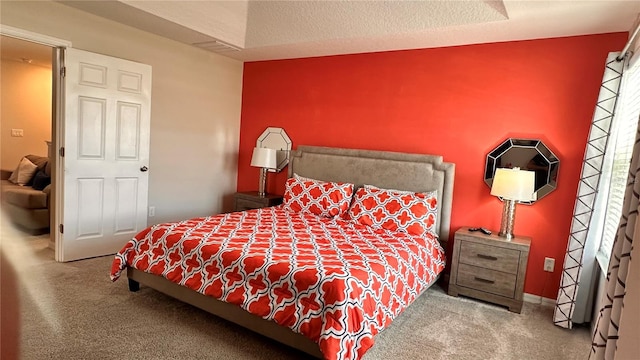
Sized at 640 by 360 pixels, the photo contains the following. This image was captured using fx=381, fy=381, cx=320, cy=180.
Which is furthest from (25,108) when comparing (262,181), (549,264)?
(549,264)

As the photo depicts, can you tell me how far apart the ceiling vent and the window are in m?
3.58

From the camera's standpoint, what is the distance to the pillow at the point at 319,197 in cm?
374

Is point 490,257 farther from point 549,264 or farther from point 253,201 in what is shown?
point 253,201

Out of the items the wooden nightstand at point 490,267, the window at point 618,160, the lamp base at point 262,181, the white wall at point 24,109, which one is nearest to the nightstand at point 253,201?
the lamp base at point 262,181

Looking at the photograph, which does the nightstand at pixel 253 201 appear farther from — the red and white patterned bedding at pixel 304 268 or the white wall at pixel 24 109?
the white wall at pixel 24 109

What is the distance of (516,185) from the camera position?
3035 millimetres

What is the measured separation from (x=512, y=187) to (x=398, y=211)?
930 millimetres

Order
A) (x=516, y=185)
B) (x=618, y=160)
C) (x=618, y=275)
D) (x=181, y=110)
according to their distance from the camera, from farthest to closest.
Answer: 1. (x=181, y=110)
2. (x=516, y=185)
3. (x=618, y=160)
4. (x=618, y=275)

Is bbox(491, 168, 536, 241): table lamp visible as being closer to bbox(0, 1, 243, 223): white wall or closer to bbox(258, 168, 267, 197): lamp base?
bbox(258, 168, 267, 197): lamp base

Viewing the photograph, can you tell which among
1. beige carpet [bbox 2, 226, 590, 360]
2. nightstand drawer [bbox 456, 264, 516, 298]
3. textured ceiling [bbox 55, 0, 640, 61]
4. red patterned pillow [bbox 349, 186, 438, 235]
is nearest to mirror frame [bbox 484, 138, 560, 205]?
red patterned pillow [bbox 349, 186, 438, 235]

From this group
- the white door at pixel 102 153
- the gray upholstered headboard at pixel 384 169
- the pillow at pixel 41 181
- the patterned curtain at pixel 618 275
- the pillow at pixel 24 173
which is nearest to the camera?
the patterned curtain at pixel 618 275

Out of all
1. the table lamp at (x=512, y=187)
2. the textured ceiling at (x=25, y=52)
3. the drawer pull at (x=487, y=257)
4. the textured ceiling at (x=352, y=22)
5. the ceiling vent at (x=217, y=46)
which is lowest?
the drawer pull at (x=487, y=257)

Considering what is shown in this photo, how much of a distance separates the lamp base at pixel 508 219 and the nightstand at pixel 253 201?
242 centimetres

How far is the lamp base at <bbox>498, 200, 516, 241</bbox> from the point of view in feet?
10.5
